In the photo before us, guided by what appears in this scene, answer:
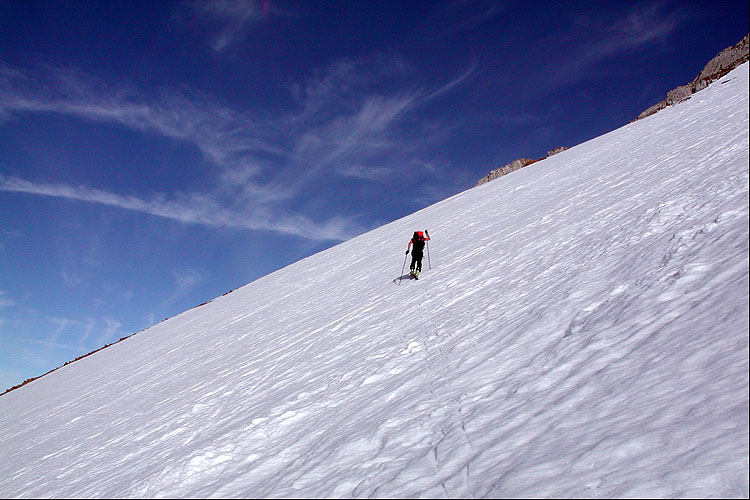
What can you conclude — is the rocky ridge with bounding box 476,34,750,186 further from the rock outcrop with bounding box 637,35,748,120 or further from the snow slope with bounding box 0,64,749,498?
the snow slope with bounding box 0,64,749,498

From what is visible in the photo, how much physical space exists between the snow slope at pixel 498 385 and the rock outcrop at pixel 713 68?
24.6m

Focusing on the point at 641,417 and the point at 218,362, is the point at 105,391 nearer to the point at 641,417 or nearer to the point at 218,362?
the point at 218,362

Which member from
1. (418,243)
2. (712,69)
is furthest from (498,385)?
(712,69)

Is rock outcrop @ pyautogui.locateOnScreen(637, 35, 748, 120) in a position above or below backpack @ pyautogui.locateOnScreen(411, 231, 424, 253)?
above

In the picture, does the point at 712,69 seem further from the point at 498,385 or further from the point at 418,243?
the point at 498,385

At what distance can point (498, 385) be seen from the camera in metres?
4.29

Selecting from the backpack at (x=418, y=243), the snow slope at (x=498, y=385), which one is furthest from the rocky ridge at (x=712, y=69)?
the backpack at (x=418, y=243)

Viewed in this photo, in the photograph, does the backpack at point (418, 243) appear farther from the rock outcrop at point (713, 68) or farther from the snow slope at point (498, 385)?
the rock outcrop at point (713, 68)

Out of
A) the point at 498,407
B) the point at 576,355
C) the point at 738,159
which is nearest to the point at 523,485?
the point at 498,407

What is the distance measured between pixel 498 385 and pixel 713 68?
44743 mm

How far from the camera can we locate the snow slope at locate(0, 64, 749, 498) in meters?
2.81

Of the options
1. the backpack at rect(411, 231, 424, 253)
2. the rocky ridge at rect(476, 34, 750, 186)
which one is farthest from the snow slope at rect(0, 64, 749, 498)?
the rocky ridge at rect(476, 34, 750, 186)

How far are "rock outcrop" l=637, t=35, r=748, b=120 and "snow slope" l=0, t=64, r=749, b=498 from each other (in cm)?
2457

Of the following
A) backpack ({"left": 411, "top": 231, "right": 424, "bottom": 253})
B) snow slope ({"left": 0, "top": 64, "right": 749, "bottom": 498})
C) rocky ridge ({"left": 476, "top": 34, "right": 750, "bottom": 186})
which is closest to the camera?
snow slope ({"left": 0, "top": 64, "right": 749, "bottom": 498})
